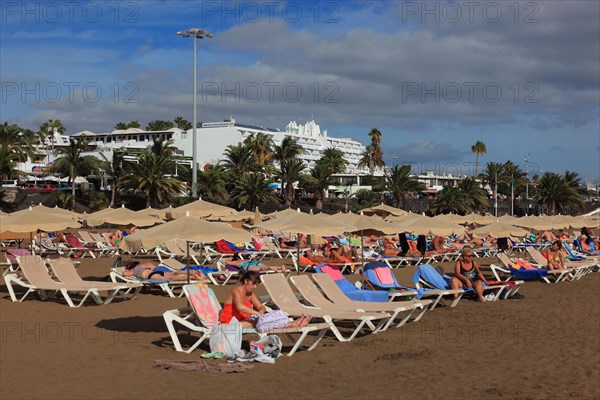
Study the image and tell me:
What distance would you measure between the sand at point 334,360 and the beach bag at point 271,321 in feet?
1.34

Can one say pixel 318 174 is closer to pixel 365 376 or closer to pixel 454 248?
pixel 454 248

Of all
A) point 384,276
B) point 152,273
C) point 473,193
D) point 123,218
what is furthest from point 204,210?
point 473,193

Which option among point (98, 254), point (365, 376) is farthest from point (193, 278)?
point (98, 254)

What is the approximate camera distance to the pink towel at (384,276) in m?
12.5

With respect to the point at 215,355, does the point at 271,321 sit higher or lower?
higher

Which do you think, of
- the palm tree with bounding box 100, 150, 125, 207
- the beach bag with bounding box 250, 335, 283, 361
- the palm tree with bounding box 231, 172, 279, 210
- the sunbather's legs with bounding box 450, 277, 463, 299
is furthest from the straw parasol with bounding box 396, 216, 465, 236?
the palm tree with bounding box 100, 150, 125, 207

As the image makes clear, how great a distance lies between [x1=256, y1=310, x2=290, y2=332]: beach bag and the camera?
800cm

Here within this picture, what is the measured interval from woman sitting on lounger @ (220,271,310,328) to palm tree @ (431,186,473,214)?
51.3 m

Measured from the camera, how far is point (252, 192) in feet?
165

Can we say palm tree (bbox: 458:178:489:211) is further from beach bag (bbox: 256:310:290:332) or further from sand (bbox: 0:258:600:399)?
beach bag (bbox: 256:310:290:332)

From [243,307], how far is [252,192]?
41896 millimetres

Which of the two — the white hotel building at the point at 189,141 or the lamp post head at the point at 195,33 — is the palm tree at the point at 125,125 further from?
the lamp post head at the point at 195,33

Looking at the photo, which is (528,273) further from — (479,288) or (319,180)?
(319,180)

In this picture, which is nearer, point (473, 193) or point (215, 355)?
point (215, 355)
